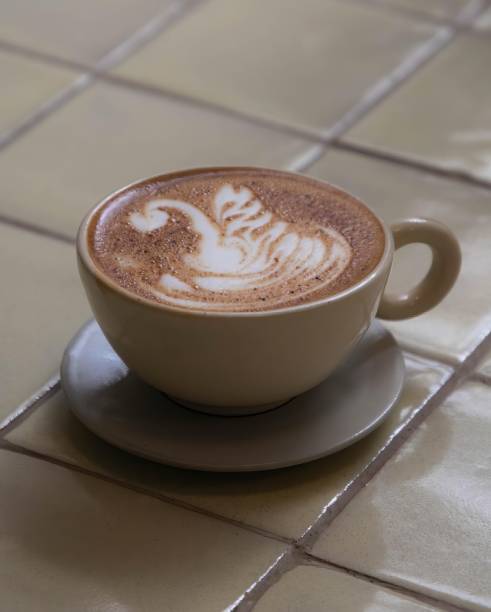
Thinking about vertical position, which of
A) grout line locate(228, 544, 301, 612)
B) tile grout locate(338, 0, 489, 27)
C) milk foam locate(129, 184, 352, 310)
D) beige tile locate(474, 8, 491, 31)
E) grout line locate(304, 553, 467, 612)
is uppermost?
tile grout locate(338, 0, 489, 27)

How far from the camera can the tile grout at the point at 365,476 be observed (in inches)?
27.8

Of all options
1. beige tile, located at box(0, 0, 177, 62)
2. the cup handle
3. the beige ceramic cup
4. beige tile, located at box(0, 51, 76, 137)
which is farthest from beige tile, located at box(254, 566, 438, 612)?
beige tile, located at box(0, 0, 177, 62)

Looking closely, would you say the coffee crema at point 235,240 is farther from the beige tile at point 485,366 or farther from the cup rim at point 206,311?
the beige tile at point 485,366

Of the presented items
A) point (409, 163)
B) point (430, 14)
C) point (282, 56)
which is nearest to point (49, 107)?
point (282, 56)

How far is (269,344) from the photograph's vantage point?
28.6 inches

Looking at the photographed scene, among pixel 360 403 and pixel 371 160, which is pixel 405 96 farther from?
pixel 360 403

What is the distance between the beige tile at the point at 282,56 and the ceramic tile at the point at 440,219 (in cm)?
10

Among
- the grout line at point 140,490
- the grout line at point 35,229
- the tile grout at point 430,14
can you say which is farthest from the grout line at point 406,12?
the grout line at point 140,490

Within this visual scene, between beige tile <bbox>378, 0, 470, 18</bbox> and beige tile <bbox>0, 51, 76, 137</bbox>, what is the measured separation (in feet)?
1.33

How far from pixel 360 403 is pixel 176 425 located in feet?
0.40

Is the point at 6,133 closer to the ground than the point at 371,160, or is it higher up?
higher up

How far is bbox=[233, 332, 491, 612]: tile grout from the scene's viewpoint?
2.31 ft

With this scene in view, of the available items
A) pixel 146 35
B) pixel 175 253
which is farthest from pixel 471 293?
pixel 146 35

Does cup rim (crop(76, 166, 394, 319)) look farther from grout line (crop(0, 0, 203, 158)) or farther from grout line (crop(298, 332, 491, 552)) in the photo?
grout line (crop(0, 0, 203, 158))
